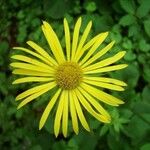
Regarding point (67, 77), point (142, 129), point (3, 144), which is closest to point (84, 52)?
point (67, 77)

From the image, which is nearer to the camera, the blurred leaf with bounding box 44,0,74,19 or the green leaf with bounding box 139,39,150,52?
the green leaf with bounding box 139,39,150,52

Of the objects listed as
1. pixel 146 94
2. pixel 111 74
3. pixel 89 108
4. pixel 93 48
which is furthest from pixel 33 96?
pixel 146 94

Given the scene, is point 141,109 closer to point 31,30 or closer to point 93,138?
point 93,138

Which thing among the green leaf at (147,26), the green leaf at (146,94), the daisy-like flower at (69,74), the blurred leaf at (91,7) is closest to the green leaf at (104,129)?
the daisy-like flower at (69,74)

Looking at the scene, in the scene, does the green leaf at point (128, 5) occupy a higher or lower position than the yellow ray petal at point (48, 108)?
higher

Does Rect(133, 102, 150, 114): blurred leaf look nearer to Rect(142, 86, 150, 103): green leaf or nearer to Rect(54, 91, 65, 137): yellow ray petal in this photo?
Rect(142, 86, 150, 103): green leaf

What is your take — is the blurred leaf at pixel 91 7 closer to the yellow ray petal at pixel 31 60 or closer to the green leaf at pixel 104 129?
the yellow ray petal at pixel 31 60

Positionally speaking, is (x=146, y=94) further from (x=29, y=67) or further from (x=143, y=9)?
(x=29, y=67)

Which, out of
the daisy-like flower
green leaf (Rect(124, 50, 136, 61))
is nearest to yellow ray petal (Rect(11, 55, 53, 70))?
the daisy-like flower

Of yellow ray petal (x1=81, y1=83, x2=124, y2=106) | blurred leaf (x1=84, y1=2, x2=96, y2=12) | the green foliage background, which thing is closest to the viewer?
yellow ray petal (x1=81, y1=83, x2=124, y2=106)
